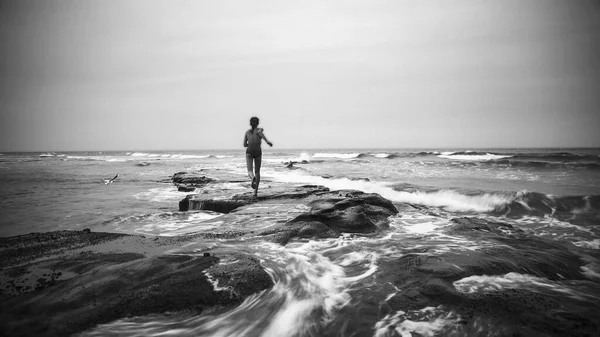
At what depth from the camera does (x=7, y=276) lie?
3311mm

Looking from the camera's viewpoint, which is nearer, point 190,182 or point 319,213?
point 319,213

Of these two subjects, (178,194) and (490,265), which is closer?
(490,265)

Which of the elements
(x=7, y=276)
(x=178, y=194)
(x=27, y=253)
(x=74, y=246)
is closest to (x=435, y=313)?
(x=7, y=276)

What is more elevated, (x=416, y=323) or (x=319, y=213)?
(x=319, y=213)

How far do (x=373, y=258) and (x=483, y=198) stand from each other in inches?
317

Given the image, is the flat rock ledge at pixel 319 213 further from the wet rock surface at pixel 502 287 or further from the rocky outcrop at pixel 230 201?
the wet rock surface at pixel 502 287

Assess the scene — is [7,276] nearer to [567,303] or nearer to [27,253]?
[27,253]

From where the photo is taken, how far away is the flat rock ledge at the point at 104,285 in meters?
2.50

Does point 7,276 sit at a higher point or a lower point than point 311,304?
higher

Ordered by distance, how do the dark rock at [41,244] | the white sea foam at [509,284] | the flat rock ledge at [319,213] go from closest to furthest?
the white sea foam at [509,284] < the dark rock at [41,244] < the flat rock ledge at [319,213]

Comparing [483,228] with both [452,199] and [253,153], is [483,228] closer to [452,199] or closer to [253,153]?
[452,199]

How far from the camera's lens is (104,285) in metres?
3.00

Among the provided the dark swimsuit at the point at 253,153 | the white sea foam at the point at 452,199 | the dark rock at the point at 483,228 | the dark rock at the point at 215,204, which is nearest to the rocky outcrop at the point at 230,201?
the dark rock at the point at 215,204

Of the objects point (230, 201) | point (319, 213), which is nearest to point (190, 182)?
point (230, 201)
